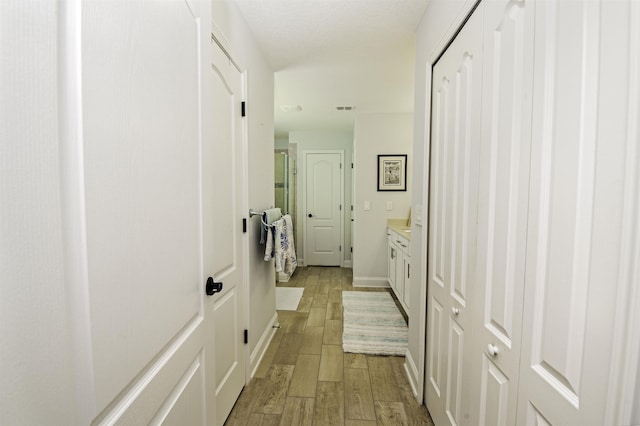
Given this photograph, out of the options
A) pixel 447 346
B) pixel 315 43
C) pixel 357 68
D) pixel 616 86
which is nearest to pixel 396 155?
pixel 357 68

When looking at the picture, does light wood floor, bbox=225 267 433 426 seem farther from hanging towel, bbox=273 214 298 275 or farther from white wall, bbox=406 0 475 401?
hanging towel, bbox=273 214 298 275

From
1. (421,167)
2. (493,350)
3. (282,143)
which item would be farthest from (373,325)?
(282,143)

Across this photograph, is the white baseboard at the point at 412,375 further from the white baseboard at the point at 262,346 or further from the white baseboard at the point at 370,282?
the white baseboard at the point at 370,282

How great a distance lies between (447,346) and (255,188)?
160 cm

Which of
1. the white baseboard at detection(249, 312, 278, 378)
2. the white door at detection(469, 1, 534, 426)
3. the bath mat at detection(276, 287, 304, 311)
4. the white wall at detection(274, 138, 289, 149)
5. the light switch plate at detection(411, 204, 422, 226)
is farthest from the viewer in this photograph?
the white wall at detection(274, 138, 289, 149)

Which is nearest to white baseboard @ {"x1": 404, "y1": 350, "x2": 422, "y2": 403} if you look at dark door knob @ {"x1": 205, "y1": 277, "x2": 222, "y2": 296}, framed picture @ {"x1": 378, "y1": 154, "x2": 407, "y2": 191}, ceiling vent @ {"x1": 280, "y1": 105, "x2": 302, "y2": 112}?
dark door knob @ {"x1": 205, "y1": 277, "x2": 222, "y2": 296}

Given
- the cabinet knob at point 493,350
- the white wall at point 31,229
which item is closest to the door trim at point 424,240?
the cabinet knob at point 493,350

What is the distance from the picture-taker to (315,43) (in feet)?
7.15

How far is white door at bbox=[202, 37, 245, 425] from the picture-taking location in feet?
4.80

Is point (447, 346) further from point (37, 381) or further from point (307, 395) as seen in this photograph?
point (37, 381)

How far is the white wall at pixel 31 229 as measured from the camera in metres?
0.33

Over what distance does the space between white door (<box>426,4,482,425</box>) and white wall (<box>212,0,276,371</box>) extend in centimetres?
122

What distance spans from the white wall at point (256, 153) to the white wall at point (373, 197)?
184 cm

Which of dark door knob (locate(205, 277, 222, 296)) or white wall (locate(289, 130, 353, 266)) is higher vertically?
white wall (locate(289, 130, 353, 266))
